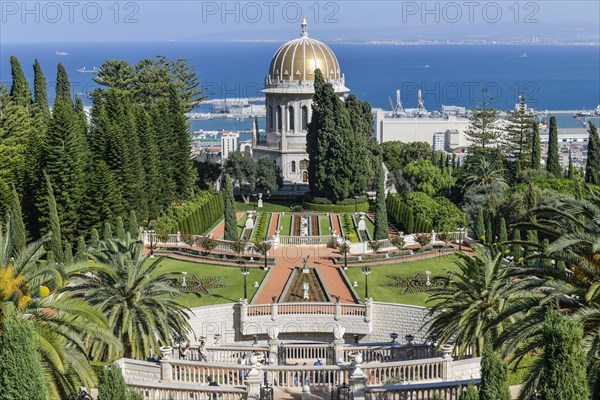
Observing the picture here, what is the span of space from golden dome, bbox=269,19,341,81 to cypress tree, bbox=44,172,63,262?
4108 centimetres

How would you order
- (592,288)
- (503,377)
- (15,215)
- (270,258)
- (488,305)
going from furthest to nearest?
(270,258) → (15,215) → (488,305) → (592,288) → (503,377)

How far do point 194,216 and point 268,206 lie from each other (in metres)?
14.4

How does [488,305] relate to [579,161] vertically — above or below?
above

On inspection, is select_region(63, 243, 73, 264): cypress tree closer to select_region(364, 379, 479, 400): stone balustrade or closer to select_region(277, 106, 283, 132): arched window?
select_region(364, 379, 479, 400): stone balustrade

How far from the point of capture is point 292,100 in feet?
266

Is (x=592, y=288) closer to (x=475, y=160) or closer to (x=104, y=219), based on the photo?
(x=104, y=219)

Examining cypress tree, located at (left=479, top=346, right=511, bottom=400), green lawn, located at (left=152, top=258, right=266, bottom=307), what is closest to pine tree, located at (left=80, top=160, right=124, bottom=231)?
green lawn, located at (left=152, top=258, right=266, bottom=307)

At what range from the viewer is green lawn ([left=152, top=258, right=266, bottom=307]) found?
129 feet

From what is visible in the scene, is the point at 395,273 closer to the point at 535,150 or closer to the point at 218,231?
the point at 218,231

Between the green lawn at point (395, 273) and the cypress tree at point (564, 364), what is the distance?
22176 millimetres

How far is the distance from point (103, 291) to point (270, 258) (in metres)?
23.0

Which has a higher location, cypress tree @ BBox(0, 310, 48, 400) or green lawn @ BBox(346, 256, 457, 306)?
cypress tree @ BBox(0, 310, 48, 400)

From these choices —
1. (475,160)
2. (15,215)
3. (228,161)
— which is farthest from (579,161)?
(15,215)

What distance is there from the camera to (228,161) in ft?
236
